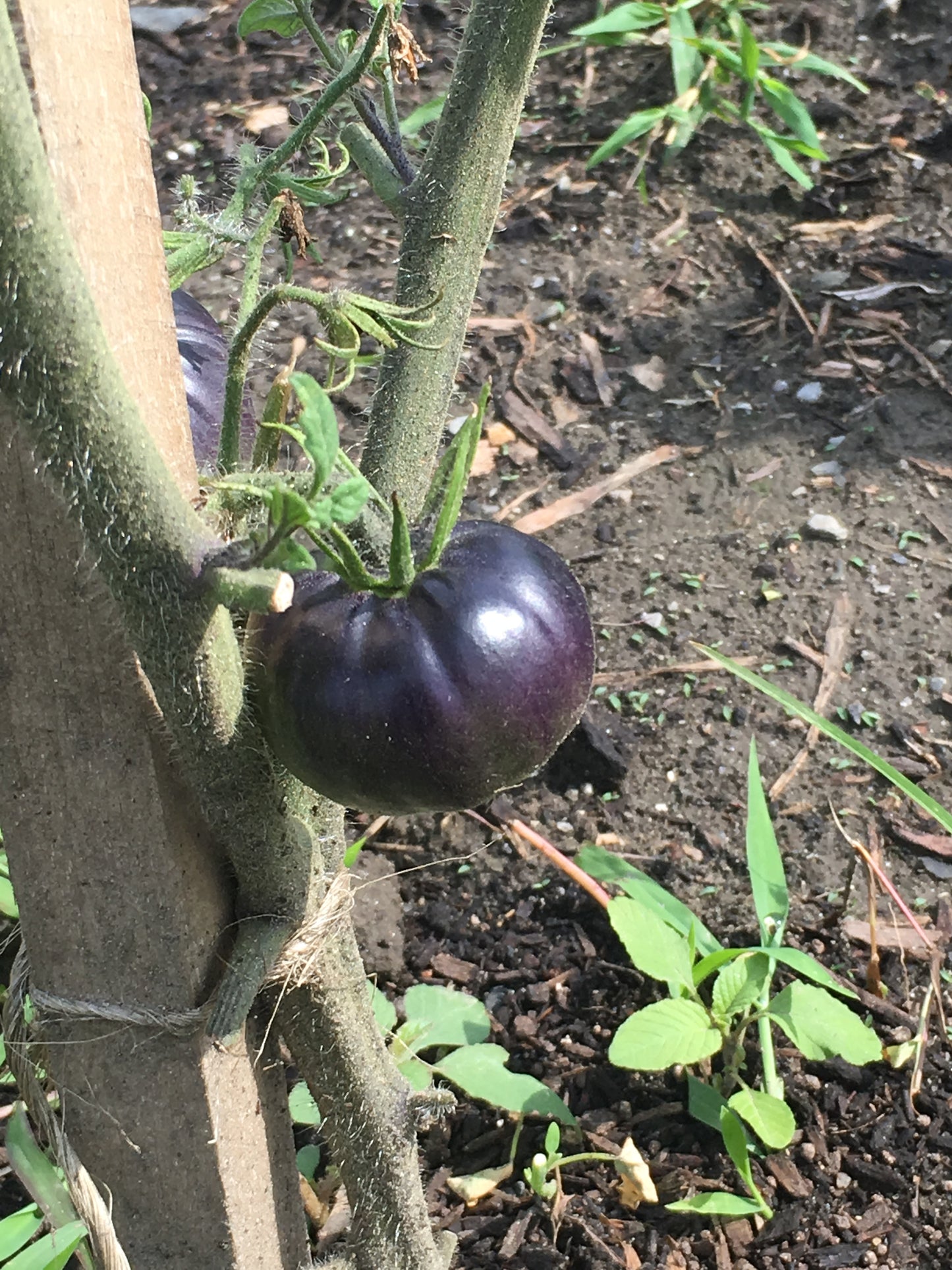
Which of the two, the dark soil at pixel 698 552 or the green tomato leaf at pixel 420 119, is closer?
the dark soil at pixel 698 552

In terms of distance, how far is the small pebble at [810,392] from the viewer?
7.21 feet

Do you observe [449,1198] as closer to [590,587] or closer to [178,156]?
[590,587]

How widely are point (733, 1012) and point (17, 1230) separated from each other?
0.69 meters

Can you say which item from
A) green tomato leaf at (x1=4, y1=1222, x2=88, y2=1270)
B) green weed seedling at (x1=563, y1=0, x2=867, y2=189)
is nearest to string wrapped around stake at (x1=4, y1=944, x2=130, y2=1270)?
green tomato leaf at (x1=4, y1=1222, x2=88, y2=1270)

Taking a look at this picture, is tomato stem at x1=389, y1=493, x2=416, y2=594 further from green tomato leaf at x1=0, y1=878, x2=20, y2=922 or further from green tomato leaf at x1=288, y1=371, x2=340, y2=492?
green tomato leaf at x1=0, y1=878, x2=20, y2=922

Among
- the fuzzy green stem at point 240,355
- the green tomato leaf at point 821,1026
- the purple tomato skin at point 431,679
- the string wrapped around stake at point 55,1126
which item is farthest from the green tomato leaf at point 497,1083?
the fuzzy green stem at point 240,355

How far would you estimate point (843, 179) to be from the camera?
102 inches

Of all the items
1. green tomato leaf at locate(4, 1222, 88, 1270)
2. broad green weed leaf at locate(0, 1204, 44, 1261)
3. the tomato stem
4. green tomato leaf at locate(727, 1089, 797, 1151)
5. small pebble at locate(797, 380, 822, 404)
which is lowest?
green tomato leaf at locate(727, 1089, 797, 1151)

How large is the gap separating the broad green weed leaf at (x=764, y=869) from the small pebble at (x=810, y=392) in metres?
1.00

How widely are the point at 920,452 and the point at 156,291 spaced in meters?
1.67

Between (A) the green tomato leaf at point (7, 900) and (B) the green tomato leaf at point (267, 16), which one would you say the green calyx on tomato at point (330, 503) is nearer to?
(B) the green tomato leaf at point (267, 16)

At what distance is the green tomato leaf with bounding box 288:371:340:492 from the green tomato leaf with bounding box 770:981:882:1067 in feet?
2.97

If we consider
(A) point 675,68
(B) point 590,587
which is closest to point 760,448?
(B) point 590,587

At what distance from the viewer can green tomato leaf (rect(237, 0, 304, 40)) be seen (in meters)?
0.88
